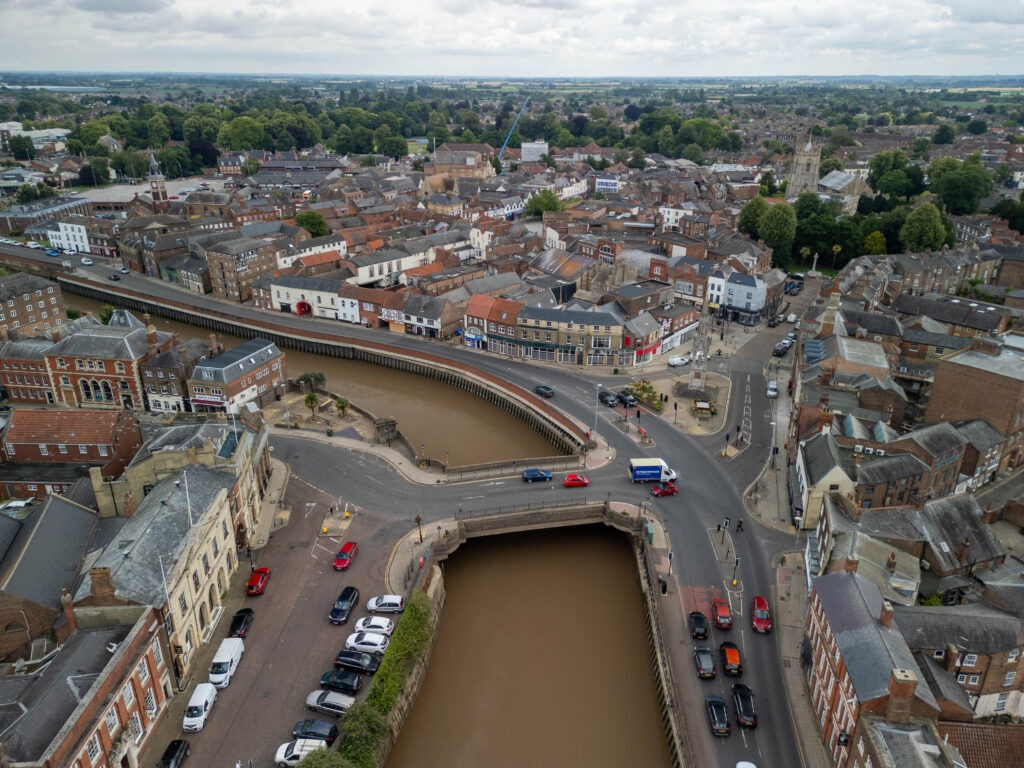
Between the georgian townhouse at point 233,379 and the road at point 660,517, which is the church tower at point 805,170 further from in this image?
the georgian townhouse at point 233,379

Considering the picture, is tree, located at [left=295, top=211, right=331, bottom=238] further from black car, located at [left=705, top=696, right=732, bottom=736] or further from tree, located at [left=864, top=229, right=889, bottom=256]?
black car, located at [left=705, top=696, right=732, bottom=736]

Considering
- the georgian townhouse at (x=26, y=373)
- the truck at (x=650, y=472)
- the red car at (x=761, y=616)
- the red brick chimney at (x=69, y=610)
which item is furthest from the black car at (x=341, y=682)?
the georgian townhouse at (x=26, y=373)

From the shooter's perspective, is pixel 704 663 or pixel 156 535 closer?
pixel 704 663

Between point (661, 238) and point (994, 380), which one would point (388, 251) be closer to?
point (661, 238)

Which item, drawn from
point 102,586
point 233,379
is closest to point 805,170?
point 233,379

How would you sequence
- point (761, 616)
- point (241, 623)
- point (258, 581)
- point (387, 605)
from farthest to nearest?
1. point (258, 581)
2. point (387, 605)
3. point (761, 616)
4. point (241, 623)

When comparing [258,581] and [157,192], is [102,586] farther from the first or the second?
[157,192]
